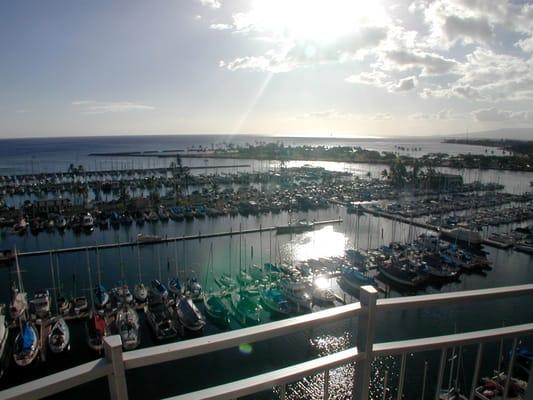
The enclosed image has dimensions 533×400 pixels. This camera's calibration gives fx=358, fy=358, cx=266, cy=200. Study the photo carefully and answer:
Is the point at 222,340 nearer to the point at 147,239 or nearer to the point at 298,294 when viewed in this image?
the point at 298,294

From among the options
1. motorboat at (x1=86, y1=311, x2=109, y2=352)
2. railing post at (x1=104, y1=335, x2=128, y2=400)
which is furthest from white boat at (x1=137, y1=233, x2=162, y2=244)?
railing post at (x1=104, y1=335, x2=128, y2=400)

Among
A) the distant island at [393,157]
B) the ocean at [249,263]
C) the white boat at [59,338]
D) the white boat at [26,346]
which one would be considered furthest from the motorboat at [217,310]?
the distant island at [393,157]

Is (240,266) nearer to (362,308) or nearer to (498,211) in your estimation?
(362,308)

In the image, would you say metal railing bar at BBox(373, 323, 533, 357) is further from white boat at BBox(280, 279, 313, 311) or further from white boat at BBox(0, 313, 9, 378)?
white boat at BBox(0, 313, 9, 378)

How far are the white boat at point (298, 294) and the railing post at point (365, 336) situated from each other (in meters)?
13.3

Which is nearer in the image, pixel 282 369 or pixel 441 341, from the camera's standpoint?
pixel 282 369

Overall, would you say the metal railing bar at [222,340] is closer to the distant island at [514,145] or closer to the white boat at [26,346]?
the white boat at [26,346]

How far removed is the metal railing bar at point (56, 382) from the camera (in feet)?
3.29

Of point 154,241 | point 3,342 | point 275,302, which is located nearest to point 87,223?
point 154,241

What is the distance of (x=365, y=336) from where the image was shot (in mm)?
1589

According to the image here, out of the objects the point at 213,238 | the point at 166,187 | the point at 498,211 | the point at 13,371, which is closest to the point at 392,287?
the point at 213,238

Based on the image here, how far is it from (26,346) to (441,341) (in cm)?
1349

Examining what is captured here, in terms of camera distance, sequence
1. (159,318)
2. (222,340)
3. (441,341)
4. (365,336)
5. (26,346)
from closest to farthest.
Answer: (222,340), (365,336), (441,341), (26,346), (159,318)

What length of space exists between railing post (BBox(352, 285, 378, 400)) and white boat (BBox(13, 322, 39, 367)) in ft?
42.2
